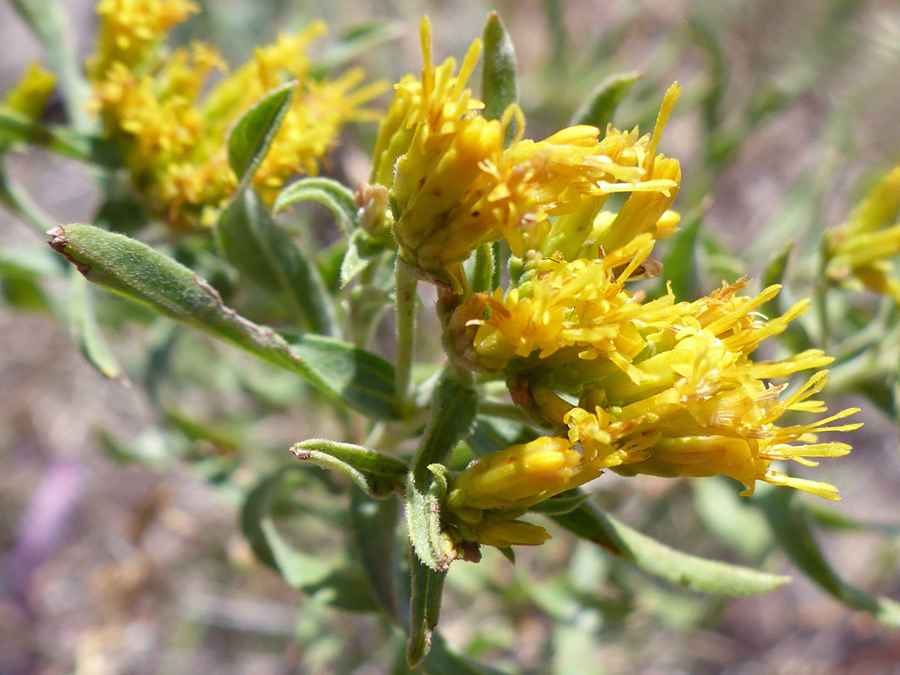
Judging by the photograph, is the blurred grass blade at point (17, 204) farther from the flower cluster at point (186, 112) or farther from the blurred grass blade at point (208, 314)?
the blurred grass blade at point (208, 314)

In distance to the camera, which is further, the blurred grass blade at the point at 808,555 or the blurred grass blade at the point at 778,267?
the blurred grass blade at the point at 808,555

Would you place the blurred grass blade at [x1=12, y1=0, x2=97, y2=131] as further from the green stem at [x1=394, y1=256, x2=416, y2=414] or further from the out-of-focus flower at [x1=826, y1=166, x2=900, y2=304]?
the out-of-focus flower at [x1=826, y1=166, x2=900, y2=304]

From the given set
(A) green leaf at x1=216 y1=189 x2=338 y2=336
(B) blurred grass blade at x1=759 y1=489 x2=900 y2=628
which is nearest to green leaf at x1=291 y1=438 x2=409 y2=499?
(A) green leaf at x1=216 y1=189 x2=338 y2=336

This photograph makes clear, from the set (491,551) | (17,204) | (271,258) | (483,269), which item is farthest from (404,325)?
(491,551)

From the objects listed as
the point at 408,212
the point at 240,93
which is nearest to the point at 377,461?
A: the point at 408,212

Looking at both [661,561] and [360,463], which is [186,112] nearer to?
[360,463]

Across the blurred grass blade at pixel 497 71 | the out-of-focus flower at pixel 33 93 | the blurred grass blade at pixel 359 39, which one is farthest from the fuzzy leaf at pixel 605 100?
the out-of-focus flower at pixel 33 93
